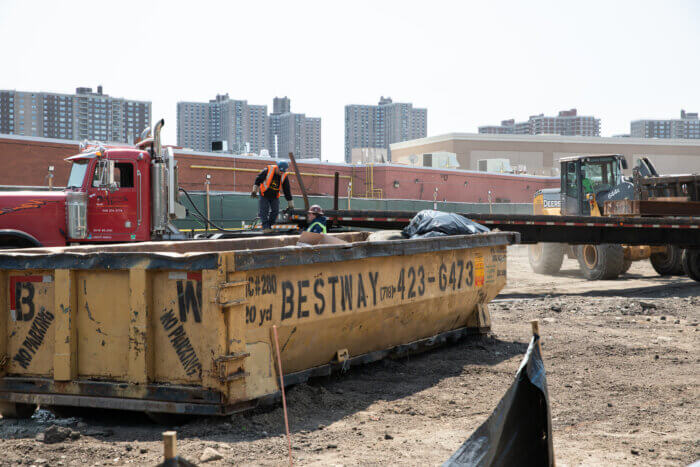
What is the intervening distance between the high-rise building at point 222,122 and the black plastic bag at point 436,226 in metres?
88.7

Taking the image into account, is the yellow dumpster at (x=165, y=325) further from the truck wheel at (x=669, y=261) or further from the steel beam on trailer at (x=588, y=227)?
the truck wheel at (x=669, y=261)

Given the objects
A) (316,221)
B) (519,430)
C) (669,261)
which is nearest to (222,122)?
(669,261)

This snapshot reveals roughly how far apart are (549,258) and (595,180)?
104 inches

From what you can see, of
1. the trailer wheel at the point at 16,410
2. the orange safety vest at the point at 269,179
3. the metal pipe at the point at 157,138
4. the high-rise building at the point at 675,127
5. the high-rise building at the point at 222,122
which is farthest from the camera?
the high-rise building at the point at 675,127

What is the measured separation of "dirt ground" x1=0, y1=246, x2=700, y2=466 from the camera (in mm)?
4375

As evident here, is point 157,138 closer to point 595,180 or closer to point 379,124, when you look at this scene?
point 595,180

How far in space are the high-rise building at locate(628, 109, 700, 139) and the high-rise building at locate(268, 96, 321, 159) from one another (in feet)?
208

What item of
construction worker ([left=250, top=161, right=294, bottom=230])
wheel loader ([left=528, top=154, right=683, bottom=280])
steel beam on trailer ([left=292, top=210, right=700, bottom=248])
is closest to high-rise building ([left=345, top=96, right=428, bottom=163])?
wheel loader ([left=528, top=154, right=683, bottom=280])

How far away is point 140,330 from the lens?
190 inches

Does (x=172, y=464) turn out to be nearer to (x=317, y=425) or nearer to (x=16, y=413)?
(x=317, y=425)

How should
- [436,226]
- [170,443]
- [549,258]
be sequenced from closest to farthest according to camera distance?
1. [170,443]
2. [436,226]
3. [549,258]

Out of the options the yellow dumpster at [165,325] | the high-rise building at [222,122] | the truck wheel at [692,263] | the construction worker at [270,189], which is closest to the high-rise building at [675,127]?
the high-rise building at [222,122]

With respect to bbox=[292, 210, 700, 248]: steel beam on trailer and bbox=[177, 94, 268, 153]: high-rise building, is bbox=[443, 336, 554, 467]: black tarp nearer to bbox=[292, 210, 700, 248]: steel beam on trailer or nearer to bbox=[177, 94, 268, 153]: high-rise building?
bbox=[292, 210, 700, 248]: steel beam on trailer

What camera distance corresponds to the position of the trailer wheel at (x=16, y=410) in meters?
5.24
